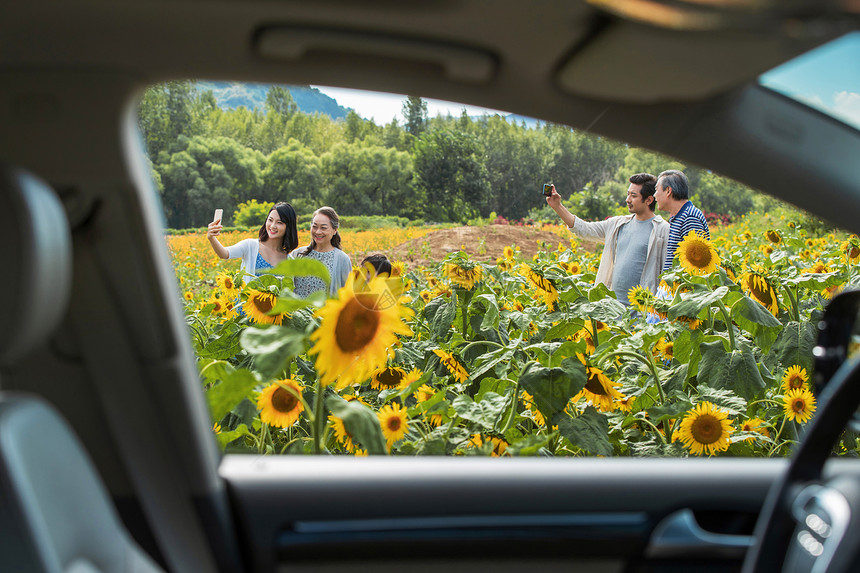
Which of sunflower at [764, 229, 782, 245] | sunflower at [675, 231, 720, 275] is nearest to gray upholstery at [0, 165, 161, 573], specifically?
sunflower at [675, 231, 720, 275]

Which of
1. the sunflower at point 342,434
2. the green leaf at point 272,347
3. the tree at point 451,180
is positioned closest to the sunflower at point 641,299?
the tree at point 451,180

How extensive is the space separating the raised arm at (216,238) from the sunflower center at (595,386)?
4.60 feet

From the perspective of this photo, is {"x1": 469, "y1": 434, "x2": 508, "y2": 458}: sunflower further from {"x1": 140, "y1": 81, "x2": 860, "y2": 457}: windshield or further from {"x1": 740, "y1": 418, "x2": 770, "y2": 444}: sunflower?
{"x1": 740, "y1": 418, "x2": 770, "y2": 444}: sunflower

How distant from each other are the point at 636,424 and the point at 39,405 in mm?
1511

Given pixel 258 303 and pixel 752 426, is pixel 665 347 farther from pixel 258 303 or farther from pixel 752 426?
pixel 258 303

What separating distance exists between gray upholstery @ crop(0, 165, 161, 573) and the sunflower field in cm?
47

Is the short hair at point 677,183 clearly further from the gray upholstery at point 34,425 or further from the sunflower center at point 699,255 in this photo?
the gray upholstery at point 34,425

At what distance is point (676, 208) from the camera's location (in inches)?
110

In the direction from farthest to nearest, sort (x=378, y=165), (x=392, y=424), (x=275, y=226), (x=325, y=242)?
(x=275, y=226)
(x=325, y=242)
(x=378, y=165)
(x=392, y=424)

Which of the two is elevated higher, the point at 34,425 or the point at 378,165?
the point at 378,165

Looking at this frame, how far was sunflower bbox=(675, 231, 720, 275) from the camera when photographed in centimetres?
238

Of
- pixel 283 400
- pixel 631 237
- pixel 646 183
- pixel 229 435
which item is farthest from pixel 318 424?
pixel 646 183

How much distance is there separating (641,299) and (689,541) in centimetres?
105

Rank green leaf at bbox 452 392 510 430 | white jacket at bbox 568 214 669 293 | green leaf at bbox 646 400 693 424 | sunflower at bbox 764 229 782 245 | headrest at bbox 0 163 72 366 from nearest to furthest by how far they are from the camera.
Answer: headrest at bbox 0 163 72 366 < green leaf at bbox 452 392 510 430 < green leaf at bbox 646 400 693 424 < white jacket at bbox 568 214 669 293 < sunflower at bbox 764 229 782 245
